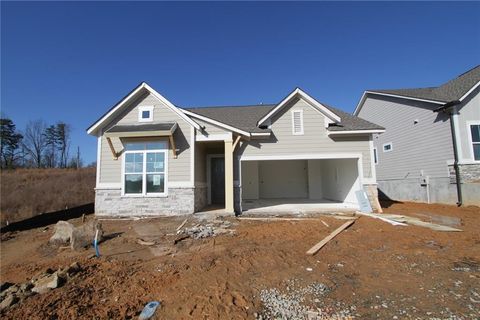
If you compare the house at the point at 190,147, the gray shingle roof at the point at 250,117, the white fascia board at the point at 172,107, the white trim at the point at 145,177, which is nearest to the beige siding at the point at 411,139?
the gray shingle roof at the point at 250,117

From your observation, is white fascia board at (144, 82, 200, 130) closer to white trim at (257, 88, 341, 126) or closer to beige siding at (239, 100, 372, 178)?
beige siding at (239, 100, 372, 178)

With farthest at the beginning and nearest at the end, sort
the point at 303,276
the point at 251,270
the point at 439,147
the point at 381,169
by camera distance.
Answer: the point at 381,169, the point at 439,147, the point at 251,270, the point at 303,276

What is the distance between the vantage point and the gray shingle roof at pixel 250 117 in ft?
34.7

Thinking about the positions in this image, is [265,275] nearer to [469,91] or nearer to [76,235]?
[76,235]

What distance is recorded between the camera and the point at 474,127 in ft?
37.1

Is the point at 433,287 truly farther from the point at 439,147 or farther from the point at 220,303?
the point at 439,147

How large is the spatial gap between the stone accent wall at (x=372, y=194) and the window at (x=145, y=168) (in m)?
8.66

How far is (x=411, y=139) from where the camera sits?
13938mm

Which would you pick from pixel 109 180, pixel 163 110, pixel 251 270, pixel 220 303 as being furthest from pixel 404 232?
pixel 109 180

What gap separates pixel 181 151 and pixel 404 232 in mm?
8228

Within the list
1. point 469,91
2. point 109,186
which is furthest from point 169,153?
point 469,91

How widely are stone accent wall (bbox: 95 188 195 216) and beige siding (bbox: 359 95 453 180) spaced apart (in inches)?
491

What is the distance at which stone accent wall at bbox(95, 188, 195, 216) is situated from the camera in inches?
382

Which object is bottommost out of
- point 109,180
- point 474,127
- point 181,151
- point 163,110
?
point 109,180
